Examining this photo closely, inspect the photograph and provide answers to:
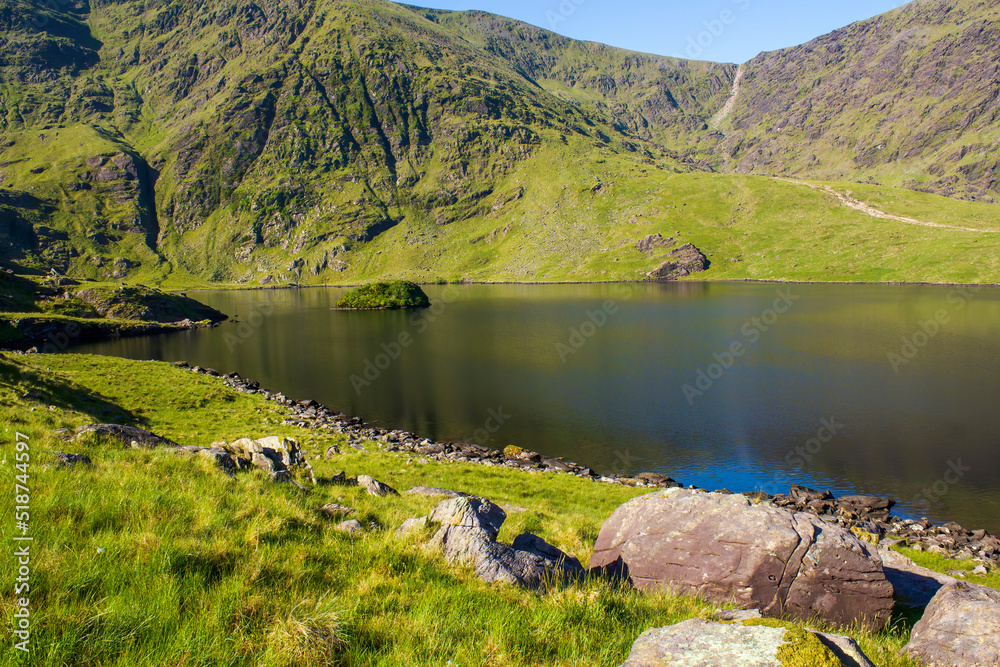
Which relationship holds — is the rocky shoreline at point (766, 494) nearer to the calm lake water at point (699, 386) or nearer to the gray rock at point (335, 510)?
the calm lake water at point (699, 386)

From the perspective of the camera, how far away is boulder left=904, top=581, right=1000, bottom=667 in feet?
25.6

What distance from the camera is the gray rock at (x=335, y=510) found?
36.0ft

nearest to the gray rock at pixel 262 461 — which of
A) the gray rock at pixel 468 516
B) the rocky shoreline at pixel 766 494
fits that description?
the gray rock at pixel 468 516

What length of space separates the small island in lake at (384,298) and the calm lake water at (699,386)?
105 ft

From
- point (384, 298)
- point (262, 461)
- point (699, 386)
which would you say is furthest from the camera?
point (384, 298)

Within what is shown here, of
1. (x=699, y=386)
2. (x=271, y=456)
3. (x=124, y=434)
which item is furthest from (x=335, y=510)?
(x=699, y=386)

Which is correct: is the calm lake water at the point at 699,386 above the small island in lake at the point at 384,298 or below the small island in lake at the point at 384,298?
below

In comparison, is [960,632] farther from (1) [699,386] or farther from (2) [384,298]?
(2) [384,298]

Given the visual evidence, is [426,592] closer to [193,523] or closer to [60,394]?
[193,523]

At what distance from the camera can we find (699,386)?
166 ft

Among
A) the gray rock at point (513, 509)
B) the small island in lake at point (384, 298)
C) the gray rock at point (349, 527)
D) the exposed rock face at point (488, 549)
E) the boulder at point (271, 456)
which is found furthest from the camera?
the small island in lake at point (384, 298)

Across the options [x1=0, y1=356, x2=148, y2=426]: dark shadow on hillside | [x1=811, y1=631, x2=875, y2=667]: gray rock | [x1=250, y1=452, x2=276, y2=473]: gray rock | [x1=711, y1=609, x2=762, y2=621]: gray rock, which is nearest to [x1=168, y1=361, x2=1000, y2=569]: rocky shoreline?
[x1=0, y1=356, x2=148, y2=426]: dark shadow on hillside

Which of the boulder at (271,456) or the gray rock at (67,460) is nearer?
the gray rock at (67,460)

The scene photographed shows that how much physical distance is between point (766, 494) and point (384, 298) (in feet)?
400
